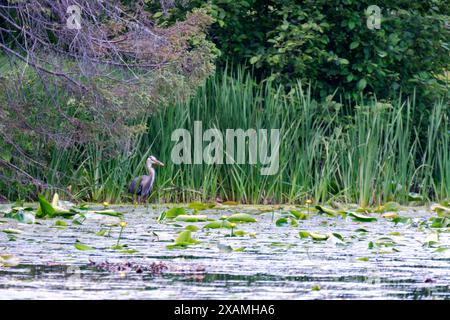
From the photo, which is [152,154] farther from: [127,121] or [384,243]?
[384,243]

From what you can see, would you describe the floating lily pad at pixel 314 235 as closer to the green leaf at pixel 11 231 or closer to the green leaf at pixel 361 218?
the green leaf at pixel 361 218

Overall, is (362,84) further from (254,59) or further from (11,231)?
(11,231)

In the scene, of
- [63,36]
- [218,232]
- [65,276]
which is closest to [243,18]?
[63,36]

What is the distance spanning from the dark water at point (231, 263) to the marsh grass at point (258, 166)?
2121mm

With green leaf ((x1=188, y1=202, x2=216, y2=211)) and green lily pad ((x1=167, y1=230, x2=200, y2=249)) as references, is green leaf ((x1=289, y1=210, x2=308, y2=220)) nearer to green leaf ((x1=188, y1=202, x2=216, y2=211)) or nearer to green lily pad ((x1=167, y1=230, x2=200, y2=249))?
green leaf ((x1=188, y1=202, x2=216, y2=211))

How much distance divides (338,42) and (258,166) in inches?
117

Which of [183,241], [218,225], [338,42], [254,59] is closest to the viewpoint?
[183,241]

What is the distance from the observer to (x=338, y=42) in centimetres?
1398

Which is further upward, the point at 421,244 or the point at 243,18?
the point at 243,18

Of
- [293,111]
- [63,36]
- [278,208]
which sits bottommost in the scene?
[278,208]

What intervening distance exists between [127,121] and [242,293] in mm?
6752

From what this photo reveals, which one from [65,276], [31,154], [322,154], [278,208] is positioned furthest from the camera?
[322,154]

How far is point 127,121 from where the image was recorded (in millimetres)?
12328

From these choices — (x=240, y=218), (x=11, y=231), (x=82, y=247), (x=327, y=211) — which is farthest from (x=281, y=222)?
(x=82, y=247)
